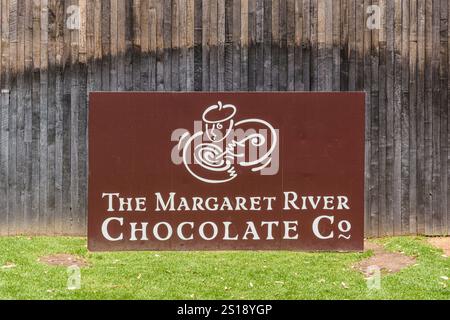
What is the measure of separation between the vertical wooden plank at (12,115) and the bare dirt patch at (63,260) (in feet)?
5.62

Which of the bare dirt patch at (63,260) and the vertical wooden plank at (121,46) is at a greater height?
the vertical wooden plank at (121,46)

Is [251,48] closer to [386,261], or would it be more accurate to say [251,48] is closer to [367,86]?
[367,86]

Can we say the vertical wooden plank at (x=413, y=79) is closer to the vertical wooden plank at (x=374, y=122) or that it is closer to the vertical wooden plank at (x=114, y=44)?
the vertical wooden plank at (x=374, y=122)

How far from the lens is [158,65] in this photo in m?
9.61

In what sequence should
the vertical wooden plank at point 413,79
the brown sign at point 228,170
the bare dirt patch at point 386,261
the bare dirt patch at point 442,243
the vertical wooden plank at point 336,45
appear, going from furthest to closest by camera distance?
the vertical wooden plank at point 413,79 < the vertical wooden plank at point 336,45 < the bare dirt patch at point 442,243 < the brown sign at point 228,170 < the bare dirt patch at point 386,261

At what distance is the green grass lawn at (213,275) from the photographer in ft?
22.3

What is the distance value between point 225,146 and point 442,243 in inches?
162

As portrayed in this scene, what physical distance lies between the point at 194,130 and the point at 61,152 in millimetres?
2471

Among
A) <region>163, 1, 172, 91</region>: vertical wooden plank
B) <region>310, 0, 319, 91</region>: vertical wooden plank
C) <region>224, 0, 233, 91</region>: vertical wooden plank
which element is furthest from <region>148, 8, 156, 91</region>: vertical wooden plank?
<region>310, 0, 319, 91</region>: vertical wooden plank

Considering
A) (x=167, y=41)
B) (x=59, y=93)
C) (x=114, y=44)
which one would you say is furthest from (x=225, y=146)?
(x=59, y=93)

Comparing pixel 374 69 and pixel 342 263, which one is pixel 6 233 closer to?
pixel 342 263

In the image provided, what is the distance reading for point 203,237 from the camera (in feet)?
29.5

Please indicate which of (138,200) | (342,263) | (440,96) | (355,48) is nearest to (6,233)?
(138,200)

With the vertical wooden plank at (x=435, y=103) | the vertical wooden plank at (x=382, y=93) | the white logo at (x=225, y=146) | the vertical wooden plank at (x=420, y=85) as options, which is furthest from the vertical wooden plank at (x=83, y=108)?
the vertical wooden plank at (x=435, y=103)
